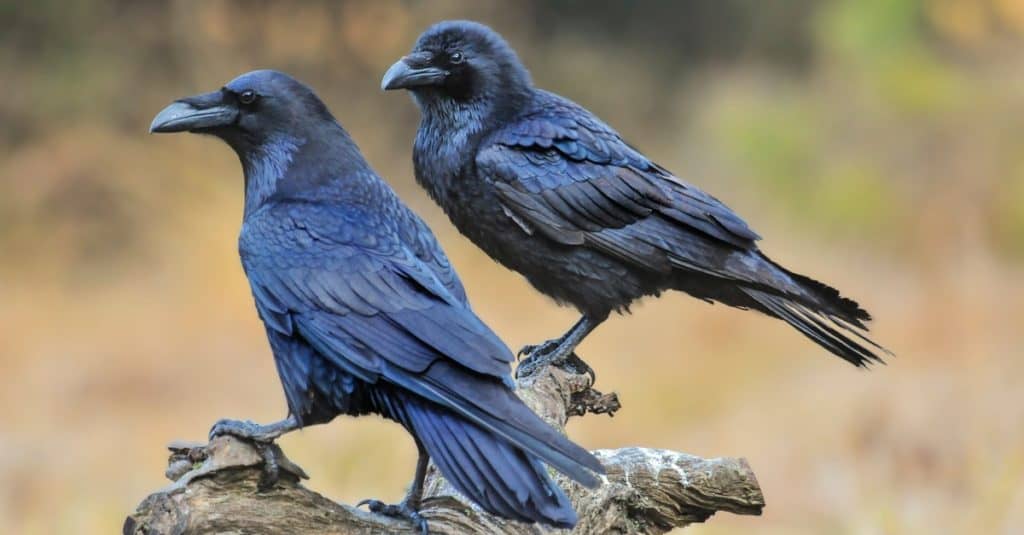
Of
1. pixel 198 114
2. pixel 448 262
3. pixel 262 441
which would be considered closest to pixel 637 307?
pixel 448 262

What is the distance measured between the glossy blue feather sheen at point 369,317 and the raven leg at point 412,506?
29cm

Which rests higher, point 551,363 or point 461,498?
point 551,363

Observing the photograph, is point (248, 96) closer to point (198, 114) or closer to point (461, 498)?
point (198, 114)

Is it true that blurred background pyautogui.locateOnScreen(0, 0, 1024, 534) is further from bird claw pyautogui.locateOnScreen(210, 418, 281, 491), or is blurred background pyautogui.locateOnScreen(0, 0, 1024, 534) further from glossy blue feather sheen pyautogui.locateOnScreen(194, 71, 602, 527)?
bird claw pyautogui.locateOnScreen(210, 418, 281, 491)

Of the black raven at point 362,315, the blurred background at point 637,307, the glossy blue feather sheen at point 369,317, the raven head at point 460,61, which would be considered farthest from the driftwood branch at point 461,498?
the blurred background at point 637,307

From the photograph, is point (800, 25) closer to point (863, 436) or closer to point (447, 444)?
point (863, 436)

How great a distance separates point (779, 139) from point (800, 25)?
17.9 ft

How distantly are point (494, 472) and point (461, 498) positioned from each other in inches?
33.5

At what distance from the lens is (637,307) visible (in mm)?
10398

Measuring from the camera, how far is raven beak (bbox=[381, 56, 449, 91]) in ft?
15.8

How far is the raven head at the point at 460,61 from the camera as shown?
16.3ft

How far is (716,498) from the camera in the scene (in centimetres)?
441

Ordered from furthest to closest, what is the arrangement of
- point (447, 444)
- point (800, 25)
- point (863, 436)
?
point (800, 25) < point (863, 436) < point (447, 444)

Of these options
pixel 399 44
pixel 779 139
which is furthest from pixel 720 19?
pixel 399 44
